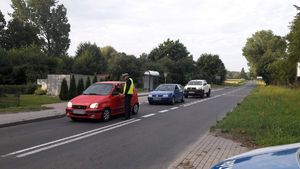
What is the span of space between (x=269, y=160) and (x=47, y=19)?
75.7m

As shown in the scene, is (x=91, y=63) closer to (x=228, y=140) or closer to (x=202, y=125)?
(x=202, y=125)

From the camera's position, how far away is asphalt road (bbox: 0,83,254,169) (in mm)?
7438

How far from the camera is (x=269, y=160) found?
11.7 feet

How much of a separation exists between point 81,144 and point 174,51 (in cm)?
7910

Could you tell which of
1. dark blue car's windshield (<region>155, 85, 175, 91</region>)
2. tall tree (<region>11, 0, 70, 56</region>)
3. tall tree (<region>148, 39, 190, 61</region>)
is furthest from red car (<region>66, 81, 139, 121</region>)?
tall tree (<region>148, 39, 190, 61</region>)

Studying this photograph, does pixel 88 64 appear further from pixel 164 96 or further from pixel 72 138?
pixel 72 138

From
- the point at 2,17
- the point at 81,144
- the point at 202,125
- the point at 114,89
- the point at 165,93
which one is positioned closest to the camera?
the point at 81,144

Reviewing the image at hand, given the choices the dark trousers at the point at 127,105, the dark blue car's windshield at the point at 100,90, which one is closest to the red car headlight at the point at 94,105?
the dark blue car's windshield at the point at 100,90

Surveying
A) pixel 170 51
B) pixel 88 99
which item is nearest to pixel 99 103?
pixel 88 99

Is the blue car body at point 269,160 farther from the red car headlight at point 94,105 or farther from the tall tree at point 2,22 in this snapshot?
the tall tree at point 2,22

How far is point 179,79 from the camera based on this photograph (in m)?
68.9

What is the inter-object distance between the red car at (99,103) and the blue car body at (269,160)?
10.4 meters

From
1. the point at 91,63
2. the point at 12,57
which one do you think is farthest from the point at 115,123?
the point at 91,63

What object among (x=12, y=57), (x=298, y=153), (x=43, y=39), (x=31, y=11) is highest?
(x=31, y=11)
